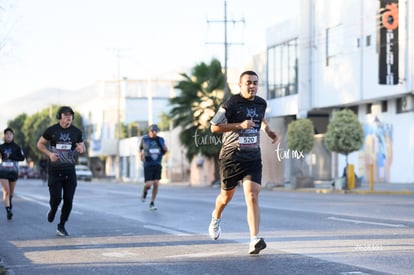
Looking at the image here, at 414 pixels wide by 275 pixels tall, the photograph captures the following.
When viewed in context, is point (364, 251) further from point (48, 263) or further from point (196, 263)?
point (48, 263)

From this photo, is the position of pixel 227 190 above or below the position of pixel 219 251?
above

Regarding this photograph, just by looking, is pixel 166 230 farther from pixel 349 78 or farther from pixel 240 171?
pixel 349 78

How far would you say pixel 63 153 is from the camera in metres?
13.3

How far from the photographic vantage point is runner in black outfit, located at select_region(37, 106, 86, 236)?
1320 centimetres

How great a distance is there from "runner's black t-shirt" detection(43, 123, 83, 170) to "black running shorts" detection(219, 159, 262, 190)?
12.3 ft

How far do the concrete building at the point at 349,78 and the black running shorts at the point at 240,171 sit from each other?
26.4 metres

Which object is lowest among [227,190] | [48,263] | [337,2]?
[48,263]

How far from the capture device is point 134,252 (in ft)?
34.6

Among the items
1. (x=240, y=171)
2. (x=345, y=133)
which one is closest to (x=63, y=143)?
(x=240, y=171)

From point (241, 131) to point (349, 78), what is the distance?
1430 inches

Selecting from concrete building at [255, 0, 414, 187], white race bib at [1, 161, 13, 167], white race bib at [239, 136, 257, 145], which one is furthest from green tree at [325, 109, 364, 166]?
white race bib at [239, 136, 257, 145]

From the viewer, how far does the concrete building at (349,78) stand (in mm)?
40344

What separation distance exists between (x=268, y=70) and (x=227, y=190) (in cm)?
4504

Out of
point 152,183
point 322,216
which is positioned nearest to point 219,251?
point 322,216
